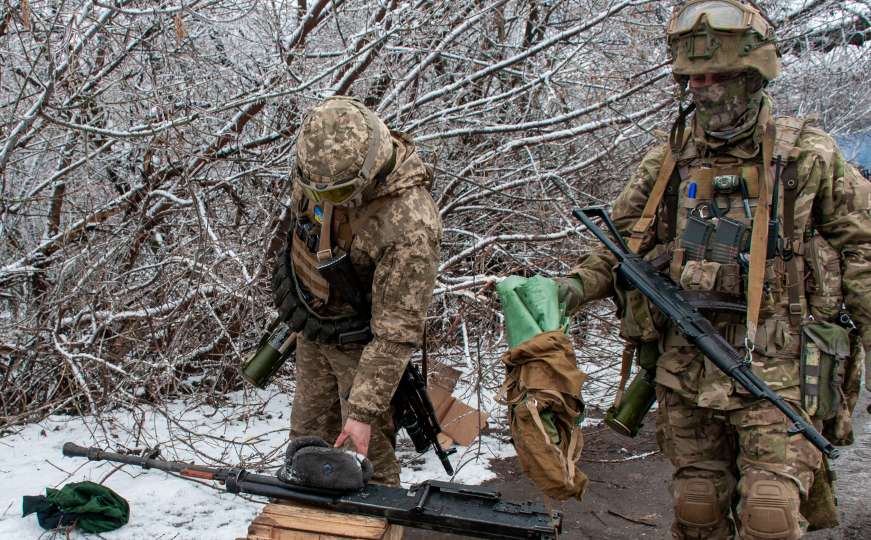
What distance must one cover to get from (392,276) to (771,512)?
4.81ft

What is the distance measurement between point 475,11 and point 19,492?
397 cm

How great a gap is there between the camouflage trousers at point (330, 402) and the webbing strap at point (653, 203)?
3.81ft

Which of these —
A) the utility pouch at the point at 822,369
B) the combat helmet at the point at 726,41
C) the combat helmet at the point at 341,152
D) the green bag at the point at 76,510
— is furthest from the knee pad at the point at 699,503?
the green bag at the point at 76,510

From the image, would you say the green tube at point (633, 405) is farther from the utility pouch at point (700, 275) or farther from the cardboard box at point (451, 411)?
the cardboard box at point (451, 411)

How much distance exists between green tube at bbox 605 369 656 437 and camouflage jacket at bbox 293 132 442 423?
0.88 m

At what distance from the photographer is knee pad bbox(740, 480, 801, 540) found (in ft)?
7.86

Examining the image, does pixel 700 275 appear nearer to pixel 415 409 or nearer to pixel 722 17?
pixel 722 17

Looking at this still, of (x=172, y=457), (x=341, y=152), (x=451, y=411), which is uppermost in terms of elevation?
(x=341, y=152)

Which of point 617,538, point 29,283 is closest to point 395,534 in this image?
point 617,538

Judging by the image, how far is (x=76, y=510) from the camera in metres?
3.32

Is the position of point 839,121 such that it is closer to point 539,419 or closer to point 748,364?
point 748,364

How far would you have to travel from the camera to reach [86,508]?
3.33 metres

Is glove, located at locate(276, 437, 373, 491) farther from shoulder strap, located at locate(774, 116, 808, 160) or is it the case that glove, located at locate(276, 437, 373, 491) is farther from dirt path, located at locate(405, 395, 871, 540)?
shoulder strap, located at locate(774, 116, 808, 160)

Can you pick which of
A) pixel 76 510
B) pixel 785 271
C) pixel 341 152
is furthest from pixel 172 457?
pixel 785 271
